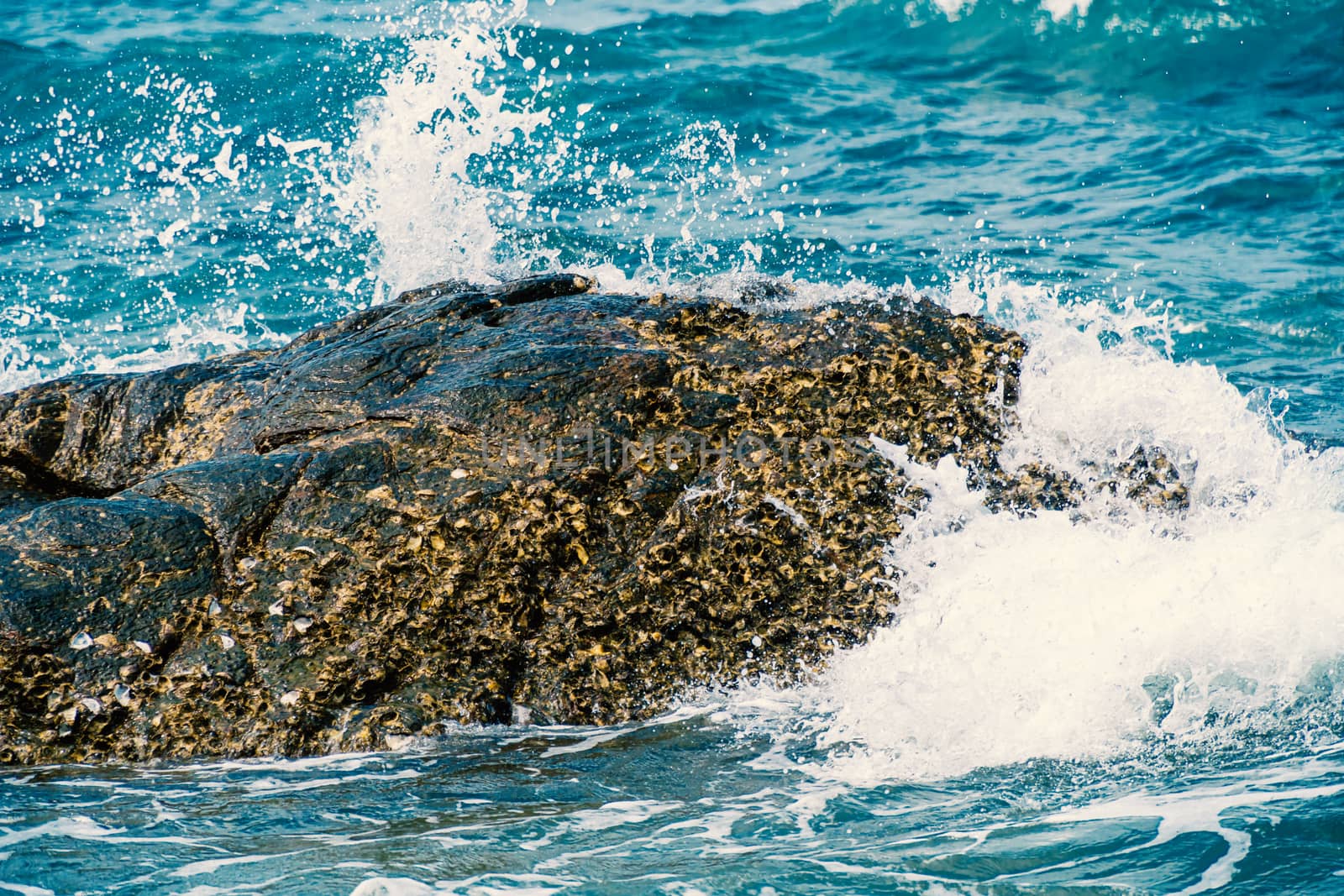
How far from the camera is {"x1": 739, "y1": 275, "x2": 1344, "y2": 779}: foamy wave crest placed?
3.49m

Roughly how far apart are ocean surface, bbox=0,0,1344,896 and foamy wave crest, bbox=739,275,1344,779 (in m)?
0.01

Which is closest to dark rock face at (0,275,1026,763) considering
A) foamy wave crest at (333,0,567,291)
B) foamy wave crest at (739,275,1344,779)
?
foamy wave crest at (739,275,1344,779)

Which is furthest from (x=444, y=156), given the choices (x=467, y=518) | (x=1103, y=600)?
(x=1103, y=600)

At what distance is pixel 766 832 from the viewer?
10.0ft

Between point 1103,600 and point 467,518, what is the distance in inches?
82.0

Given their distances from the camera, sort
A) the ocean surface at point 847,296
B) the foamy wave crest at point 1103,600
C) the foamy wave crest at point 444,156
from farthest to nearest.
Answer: the foamy wave crest at point 444,156 < the foamy wave crest at point 1103,600 < the ocean surface at point 847,296

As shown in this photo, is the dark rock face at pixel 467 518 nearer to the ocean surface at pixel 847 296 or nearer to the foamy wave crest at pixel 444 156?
the ocean surface at pixel 847 296

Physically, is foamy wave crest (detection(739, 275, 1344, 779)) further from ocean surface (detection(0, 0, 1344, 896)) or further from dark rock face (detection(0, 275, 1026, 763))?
dark rock face (detection(0, 275, 1026, 763))

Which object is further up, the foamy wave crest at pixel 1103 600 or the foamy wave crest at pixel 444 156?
the foamy wave crest at pixel 444 156

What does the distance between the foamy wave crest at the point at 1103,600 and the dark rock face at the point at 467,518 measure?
0.43ft

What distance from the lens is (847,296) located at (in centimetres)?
433

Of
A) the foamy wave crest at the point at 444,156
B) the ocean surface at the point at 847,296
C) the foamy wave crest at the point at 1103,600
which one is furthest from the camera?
the foamy wave crest at the point at 444,156

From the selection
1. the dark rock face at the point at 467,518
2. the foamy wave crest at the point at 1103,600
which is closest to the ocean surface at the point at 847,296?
the foamy wave crest at the point at 1103,600

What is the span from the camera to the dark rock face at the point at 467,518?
3572 millimetres
